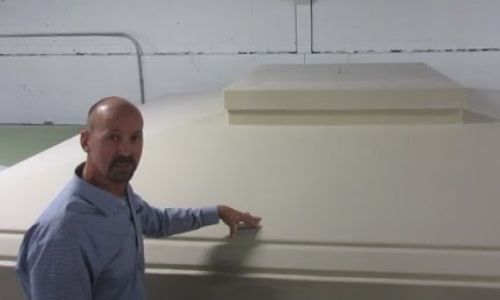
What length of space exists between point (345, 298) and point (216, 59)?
7.03 feet

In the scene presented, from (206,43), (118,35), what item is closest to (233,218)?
(206,43)

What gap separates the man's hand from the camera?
112 cm

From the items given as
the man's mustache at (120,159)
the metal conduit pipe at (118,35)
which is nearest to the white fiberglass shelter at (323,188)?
the man's mustache at (120,159)

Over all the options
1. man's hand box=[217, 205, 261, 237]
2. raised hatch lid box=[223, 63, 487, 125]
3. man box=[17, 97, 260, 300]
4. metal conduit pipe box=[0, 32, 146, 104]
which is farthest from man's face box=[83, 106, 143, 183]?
metal conduit pipe box=[0, 32, 146, 104]

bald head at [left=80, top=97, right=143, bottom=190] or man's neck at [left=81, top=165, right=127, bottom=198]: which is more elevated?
bald head at [left=80, top=97, right=143, bottom=190]

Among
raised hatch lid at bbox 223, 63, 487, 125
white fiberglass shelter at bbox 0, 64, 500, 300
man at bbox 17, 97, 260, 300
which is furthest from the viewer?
raised hatch lid at bbox 223, 63, 487, 125

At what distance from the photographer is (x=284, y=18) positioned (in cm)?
285

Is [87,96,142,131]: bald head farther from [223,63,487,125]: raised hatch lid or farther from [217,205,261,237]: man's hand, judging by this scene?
[223,63,487,125]: raised hatch lid

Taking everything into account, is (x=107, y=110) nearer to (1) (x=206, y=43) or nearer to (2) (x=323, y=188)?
(2) (x=323, y=188)

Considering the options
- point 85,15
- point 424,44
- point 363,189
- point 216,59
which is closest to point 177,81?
point 216,59

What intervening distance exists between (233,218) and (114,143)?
39 centimetres

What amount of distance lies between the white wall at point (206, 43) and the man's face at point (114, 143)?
2146 millimetres

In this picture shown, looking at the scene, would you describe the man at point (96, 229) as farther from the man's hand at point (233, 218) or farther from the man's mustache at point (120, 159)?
the man's hand at point (233, 218)

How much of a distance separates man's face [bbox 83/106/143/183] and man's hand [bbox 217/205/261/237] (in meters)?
0.32
